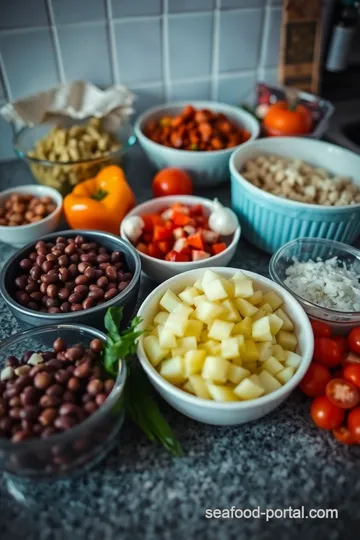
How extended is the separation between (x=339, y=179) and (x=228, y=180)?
342 mm

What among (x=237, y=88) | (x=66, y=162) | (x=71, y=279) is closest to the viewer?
(x=71, y=279)

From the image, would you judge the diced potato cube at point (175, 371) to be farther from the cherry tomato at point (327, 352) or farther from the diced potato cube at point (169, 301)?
the cherry tomato at point (327, 352)

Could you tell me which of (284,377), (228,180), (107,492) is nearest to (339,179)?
(228,180)

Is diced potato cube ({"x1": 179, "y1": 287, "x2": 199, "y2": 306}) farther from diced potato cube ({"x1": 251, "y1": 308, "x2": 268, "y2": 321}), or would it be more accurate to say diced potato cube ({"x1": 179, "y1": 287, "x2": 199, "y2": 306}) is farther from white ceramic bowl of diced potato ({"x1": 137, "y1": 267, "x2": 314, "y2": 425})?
diced potato cube ({"x1": 251, "y1": 308, "x2": 268, "y2": 321})

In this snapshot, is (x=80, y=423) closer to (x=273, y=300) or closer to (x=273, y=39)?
(x=273, y=300)

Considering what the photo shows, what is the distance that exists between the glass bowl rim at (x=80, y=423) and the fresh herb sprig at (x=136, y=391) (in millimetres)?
20

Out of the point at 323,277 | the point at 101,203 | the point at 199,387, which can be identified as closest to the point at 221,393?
the point at 199,387

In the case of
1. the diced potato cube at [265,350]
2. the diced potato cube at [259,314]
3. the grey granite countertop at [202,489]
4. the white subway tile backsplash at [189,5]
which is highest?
the white subway tile backsplash at [189,5]

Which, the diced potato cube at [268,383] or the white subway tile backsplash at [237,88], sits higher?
the white subway tile backsplash at [237,88]

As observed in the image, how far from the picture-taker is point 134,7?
47.5 inches

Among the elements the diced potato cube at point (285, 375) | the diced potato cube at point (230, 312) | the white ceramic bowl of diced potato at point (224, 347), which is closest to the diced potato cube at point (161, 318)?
the white ceramic bowl of diced potato at point (224, 347)

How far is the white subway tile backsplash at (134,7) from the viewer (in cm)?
119

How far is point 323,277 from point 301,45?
87cm

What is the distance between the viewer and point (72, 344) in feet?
2.64
